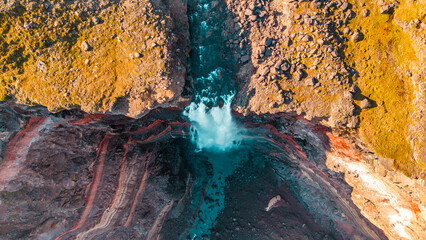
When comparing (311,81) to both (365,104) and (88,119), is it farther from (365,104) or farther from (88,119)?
(88,119)

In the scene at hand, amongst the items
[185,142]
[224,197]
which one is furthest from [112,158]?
[224,197]

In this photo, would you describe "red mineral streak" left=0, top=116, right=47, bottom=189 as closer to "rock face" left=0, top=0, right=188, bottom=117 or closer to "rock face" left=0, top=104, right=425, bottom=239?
"rock face" left=0, top=104, right=425, bottom=239

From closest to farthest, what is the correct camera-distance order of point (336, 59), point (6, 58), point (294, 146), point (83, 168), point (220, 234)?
point (6, 58), point (336, 59), point (83, 168), point (294, 146), point (220, 234)

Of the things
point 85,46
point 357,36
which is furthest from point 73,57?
point 357,36

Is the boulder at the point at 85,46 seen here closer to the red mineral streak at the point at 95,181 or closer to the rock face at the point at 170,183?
the rock face at the point at 170,183

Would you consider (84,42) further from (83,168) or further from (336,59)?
(336,59)

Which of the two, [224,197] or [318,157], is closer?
[318,157]
